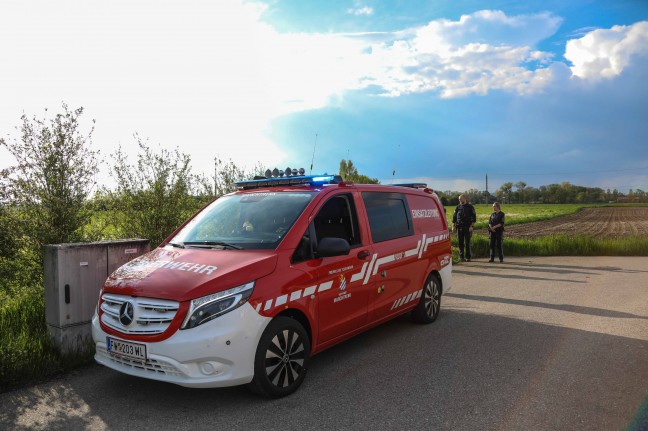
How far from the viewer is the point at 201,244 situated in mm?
4785

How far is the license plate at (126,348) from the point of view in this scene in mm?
3854

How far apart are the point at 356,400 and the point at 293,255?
1377 mm

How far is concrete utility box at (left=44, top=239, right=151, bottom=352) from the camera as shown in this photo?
201 inches

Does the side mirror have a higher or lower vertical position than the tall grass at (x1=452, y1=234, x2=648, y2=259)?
higher

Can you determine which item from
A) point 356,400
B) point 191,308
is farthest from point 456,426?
point 191,308

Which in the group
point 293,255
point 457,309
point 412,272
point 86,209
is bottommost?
point 457,309

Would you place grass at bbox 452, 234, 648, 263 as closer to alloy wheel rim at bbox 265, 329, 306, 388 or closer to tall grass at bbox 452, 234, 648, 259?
tall grass at bbox 452, 234, 648, 259

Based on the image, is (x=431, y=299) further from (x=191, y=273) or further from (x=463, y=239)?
(x=463, y=239)

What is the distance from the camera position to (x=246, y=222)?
4949 mm

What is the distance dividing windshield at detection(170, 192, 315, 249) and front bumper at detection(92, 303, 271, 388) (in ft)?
2.79

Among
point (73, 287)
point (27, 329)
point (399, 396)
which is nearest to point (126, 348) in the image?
point (73, 287)

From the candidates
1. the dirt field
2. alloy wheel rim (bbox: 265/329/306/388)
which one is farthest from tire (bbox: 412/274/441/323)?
the dirt field

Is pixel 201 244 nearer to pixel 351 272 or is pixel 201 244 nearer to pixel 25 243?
pixel 351 272

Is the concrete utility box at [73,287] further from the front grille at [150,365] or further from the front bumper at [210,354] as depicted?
the front bumper at [210,354]
